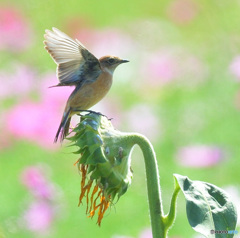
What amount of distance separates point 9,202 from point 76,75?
1783mm

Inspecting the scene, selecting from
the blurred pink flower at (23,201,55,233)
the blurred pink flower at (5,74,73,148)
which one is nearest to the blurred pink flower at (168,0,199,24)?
the blurred pink flower at (5,74,73,148)

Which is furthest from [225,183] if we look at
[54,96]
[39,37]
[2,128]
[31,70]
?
[39,37]

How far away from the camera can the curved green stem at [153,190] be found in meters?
1.32

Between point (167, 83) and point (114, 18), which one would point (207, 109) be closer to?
point (167, 83)

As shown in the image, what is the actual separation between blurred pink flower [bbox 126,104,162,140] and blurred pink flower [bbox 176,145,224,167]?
0.76ft

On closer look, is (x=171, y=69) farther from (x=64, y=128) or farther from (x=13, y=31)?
(x=64, y=128)

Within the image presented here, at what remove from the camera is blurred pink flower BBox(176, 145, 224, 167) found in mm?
3672

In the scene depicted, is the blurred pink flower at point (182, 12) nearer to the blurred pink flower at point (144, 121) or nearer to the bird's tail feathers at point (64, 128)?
the blurred pink flower at point (144, 121)

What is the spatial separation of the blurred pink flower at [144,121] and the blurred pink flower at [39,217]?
992 mm

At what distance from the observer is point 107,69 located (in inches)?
85.4

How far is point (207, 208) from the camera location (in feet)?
4.50

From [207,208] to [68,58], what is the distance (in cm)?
73

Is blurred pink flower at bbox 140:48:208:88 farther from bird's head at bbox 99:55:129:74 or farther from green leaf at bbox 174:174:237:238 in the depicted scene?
green leaf at bbox 174:174:237:238

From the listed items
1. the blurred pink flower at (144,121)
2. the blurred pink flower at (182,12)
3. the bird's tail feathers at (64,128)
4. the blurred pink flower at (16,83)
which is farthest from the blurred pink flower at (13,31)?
the bird's tail feathers at (64,128)
